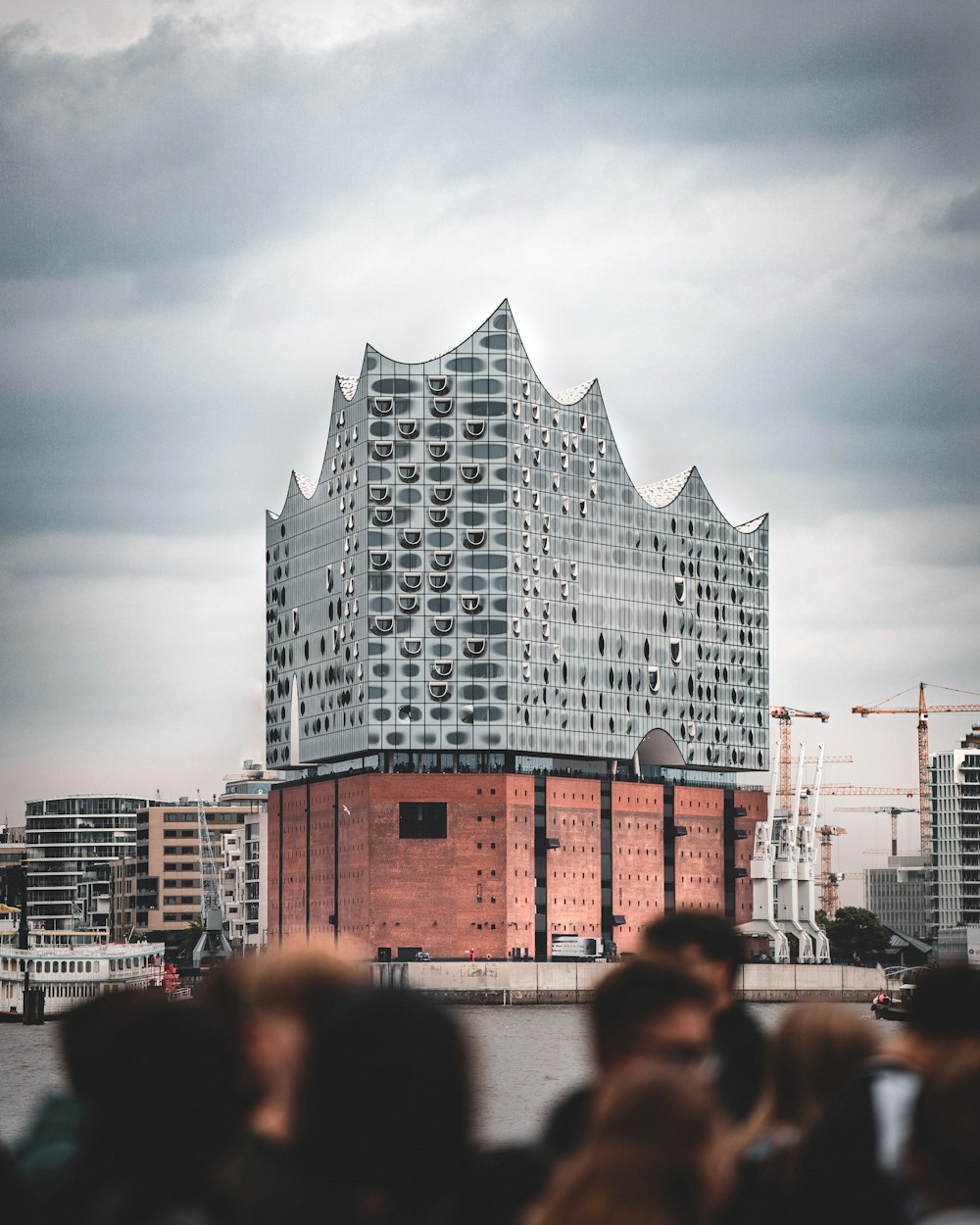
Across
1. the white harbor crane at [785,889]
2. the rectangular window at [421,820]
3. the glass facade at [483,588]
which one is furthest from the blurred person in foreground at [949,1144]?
the white harbor crane at [785,889]

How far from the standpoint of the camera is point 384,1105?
559 centimetres

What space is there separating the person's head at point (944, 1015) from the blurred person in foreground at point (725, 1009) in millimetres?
1437

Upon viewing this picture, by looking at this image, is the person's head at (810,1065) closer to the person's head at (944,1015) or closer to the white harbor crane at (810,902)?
the person's head at (944,1015)

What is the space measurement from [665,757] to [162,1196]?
14513 centimetres

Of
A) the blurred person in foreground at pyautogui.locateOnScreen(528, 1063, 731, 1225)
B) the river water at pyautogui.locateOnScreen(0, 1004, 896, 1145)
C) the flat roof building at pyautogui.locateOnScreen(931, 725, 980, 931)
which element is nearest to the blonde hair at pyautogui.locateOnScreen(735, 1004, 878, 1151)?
the blurred person in foreground at pyautogui.locateOnScreen(528, 1063, 731, 1225)

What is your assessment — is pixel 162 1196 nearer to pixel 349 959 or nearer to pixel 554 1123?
pixel 349 959

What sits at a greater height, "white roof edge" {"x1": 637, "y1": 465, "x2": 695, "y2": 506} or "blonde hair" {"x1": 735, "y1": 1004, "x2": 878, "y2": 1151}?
"white roof edge" {"x1": 637, "y1": 465, "x2": 695, "y2": 506}

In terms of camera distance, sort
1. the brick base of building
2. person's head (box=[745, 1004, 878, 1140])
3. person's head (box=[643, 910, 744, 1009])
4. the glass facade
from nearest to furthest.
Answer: person's head (box=[745, 1004, 878, 1140]), person's head (box=[643, 910, 744, 1009]), the brick base of building, the glass facade

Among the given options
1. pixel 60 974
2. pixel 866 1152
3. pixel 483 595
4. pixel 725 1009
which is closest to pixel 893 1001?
pixel 483 595

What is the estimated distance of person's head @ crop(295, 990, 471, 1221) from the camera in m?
5.59

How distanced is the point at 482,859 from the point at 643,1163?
129 m

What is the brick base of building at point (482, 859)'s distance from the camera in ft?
439

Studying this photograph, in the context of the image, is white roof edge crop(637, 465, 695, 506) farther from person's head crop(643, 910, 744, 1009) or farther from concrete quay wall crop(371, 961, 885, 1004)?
person's head crop(643, 910, 744, 1009)

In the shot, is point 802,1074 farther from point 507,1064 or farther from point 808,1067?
point 507,1064
